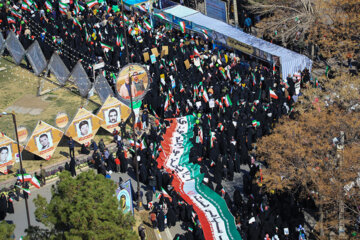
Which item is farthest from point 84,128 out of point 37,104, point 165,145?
point 37,104

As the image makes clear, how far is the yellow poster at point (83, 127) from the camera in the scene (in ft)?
102

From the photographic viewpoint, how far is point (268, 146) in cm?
2792

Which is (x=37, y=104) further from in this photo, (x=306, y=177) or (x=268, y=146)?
(x=306, y=177)

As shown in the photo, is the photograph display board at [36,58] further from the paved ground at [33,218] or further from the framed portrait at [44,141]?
the paved ground at [33,218]

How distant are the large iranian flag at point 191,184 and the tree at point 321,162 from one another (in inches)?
86.4

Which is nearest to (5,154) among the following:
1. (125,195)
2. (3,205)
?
(3,205)

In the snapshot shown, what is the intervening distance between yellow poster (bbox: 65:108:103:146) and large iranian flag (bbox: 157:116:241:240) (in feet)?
10.7

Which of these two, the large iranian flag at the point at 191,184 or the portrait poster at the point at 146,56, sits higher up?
the portrait poster at the point at 146,56

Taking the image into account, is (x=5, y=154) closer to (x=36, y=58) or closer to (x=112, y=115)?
(x=112, y=115)

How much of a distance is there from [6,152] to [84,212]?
11.5 m

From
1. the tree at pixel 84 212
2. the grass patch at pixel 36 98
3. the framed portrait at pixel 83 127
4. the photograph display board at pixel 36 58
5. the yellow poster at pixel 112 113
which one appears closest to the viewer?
the tree at pixel 84 212

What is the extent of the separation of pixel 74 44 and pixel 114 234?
21.7m

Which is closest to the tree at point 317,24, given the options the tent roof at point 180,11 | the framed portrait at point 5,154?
the tent roof at point 180,11

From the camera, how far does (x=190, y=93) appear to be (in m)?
34.2
